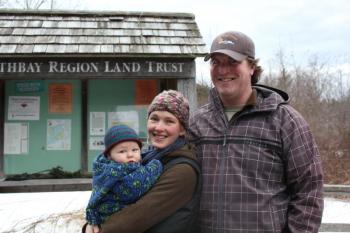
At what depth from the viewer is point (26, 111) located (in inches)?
302

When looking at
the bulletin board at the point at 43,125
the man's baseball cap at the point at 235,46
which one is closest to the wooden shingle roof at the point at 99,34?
the bulletin board at the point at 43,125

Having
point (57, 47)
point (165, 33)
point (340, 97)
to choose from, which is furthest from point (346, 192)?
point (340, 97)

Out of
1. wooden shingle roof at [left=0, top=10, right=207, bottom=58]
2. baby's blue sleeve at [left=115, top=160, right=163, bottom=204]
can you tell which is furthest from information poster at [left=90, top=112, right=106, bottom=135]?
baby's blue sleeve at [left=115, top=160, right=163, bottom=204]

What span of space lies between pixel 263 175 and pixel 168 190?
1.55 ft

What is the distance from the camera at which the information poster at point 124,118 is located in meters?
7.68

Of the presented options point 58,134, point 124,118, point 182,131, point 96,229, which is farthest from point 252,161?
point 58,134

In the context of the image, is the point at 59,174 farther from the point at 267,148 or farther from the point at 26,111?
the point at 267,148

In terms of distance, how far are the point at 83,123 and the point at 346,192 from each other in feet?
18.4

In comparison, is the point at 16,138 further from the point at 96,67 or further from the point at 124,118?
the point at 96,67

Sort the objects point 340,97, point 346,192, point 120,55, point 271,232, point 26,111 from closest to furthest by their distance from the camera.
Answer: point 271,232 → point 120,55 → point 26,111 → point 346,192 → point 340,97

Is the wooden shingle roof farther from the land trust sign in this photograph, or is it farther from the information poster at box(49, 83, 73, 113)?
the information poster at box(49, 83, 73, 113)

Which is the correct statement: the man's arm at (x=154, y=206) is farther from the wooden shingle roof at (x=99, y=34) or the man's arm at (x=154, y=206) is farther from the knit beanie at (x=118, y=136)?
the wooden shingle roof at (x=99, y=34)

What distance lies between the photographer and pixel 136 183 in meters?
1.96

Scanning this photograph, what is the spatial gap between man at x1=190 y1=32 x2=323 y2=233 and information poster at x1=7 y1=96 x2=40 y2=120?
6038mm
